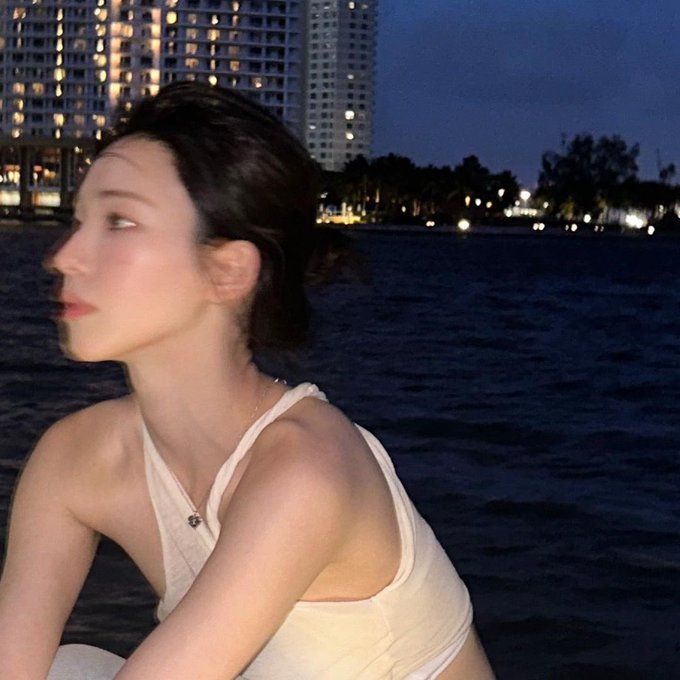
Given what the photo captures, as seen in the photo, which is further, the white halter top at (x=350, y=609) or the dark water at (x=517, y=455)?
the dark water at (x=517, y=455)

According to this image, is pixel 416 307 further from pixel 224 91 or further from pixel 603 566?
pixel 224 91

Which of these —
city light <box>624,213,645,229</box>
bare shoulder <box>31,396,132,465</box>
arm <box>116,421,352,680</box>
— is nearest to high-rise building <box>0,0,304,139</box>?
city light <box>624,213,645,229</box>

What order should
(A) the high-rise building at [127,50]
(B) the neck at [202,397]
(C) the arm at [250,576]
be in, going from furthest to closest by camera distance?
(A) the high-rise building at [127,50] → (B) the neck at [202,397] → (C) the arm at [250,576]

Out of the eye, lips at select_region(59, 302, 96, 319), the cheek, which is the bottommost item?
lips at select_region(59, 302, 96, 319)

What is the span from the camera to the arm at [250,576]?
1762 mm

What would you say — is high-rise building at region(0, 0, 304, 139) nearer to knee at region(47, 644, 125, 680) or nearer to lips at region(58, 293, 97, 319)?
knee at region(47, 644, 125, 680)

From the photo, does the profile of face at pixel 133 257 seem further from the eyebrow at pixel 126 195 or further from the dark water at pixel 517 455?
the dark water at pixel 517 455

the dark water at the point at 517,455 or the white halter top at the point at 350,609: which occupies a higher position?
the white halter top at the point at 350,609

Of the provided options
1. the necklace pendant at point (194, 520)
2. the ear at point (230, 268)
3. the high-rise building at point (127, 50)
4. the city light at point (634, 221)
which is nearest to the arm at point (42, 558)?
the necklace pendant at point (194, 520)

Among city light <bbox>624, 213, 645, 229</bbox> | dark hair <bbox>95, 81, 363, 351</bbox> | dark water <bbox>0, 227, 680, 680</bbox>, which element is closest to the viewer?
dark hair <bbox>95, 81, 363, 351</bbox>

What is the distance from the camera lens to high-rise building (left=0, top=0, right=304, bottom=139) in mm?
146500

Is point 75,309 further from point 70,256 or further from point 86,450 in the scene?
point 86,450

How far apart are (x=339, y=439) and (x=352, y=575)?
0.20 m

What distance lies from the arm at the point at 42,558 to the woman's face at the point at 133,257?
1.11 ft
